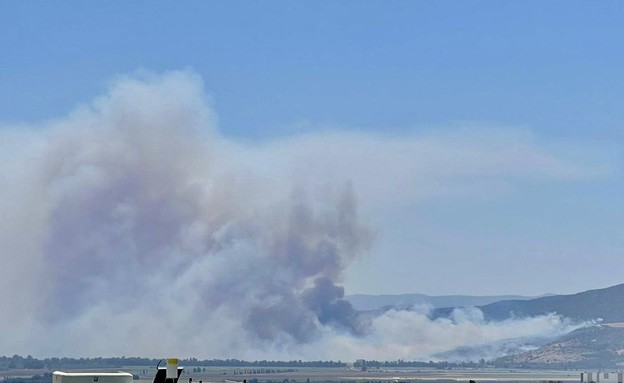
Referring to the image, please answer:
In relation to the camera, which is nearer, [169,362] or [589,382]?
[169,362]

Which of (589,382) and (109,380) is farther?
(589,382)

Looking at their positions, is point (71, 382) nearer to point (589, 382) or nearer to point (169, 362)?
point (169, 362)

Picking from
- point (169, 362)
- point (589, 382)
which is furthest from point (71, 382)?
point (589, 382)

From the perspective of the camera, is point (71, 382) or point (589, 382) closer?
point (71, 382)

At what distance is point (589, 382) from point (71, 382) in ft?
241

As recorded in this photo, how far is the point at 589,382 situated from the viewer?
570 feet

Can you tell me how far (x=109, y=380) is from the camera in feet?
433

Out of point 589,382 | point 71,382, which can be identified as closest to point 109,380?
point 71,382

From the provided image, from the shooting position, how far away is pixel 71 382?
430 feet

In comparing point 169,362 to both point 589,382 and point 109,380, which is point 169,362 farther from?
point 589,382

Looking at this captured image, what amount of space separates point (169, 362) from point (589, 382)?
228ft

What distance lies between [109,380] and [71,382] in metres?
3.69

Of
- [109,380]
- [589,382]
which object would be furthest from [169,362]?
[589,382]

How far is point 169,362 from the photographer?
125625mm
